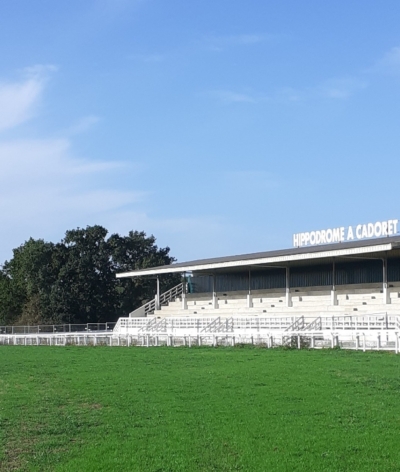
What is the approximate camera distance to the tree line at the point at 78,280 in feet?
258

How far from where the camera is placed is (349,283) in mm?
57469

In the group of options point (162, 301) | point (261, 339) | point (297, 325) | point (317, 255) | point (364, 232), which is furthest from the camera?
point (162, 301)

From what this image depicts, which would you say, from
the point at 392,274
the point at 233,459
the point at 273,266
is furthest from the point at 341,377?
the point at 273,266

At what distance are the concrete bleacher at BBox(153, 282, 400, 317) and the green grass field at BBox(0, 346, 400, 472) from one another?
25.0 m


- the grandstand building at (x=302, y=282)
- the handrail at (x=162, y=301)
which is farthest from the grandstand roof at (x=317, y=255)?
the handrail at (x=162, y=301)

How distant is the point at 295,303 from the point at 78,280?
28715 millimetres

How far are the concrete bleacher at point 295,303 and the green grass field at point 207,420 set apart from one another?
2503cm

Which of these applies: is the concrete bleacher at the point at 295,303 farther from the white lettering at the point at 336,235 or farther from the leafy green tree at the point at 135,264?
the leafy green tree at the point at 135,264

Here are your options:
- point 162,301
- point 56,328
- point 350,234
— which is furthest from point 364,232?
point 56,328

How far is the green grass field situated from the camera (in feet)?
37.4

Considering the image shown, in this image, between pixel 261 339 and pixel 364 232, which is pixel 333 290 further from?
pixel 261 339

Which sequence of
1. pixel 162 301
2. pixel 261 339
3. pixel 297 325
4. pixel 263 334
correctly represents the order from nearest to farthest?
pixel 263 334
pixel 261 339
pixel 297 325
pixel 162 301

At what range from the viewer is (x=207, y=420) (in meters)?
14.2

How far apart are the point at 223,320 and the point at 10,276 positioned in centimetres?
4548
